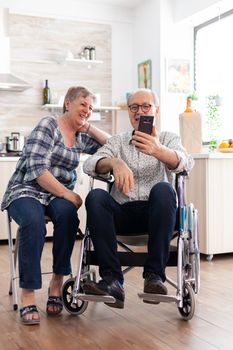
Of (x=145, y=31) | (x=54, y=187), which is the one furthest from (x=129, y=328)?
(x=145, y=31)

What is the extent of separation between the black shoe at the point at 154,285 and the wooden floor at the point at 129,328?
6.5 inches

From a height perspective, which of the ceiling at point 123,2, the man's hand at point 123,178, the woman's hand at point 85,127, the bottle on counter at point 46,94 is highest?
the ceiling at point 123,2

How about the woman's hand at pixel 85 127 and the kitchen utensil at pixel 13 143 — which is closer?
the woman's hand at pixel 85 127

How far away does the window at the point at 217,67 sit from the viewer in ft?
16.2

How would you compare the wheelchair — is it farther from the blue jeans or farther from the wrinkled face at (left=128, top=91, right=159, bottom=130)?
the wrinkled face at (left=128, top=91, right=159, bottom=130)

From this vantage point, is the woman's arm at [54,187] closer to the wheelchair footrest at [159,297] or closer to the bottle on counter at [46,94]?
the wheelchair footrest at [159,297]

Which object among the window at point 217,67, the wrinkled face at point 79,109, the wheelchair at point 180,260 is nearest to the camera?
the wheelchair at point 180,260

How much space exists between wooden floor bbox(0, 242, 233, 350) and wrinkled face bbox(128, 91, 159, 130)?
83 centimetres

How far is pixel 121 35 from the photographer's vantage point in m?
5.77

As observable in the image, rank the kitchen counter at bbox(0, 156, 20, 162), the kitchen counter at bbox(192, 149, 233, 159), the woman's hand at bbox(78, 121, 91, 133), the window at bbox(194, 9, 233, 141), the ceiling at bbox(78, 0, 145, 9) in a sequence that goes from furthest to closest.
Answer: the ceiling at bbox(78, 0, 145, 9), the window at bbox(194, 9, 233, 141), the kitchen counter at bbox(0, 156, 20, 162), the kitchen counter at bbox(192, 149, 233, 159), the woman's hand at bbox(78, 121, 91, 133)

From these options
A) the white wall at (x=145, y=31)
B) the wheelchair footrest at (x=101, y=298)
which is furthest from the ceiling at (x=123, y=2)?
the wheelchair footrest at (x=101, y=298)

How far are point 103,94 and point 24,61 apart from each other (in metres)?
0.92

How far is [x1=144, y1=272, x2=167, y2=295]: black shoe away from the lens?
1969 millimetres

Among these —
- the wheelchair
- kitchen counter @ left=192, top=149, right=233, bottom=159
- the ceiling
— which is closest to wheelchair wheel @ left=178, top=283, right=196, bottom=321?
the wheelchair
